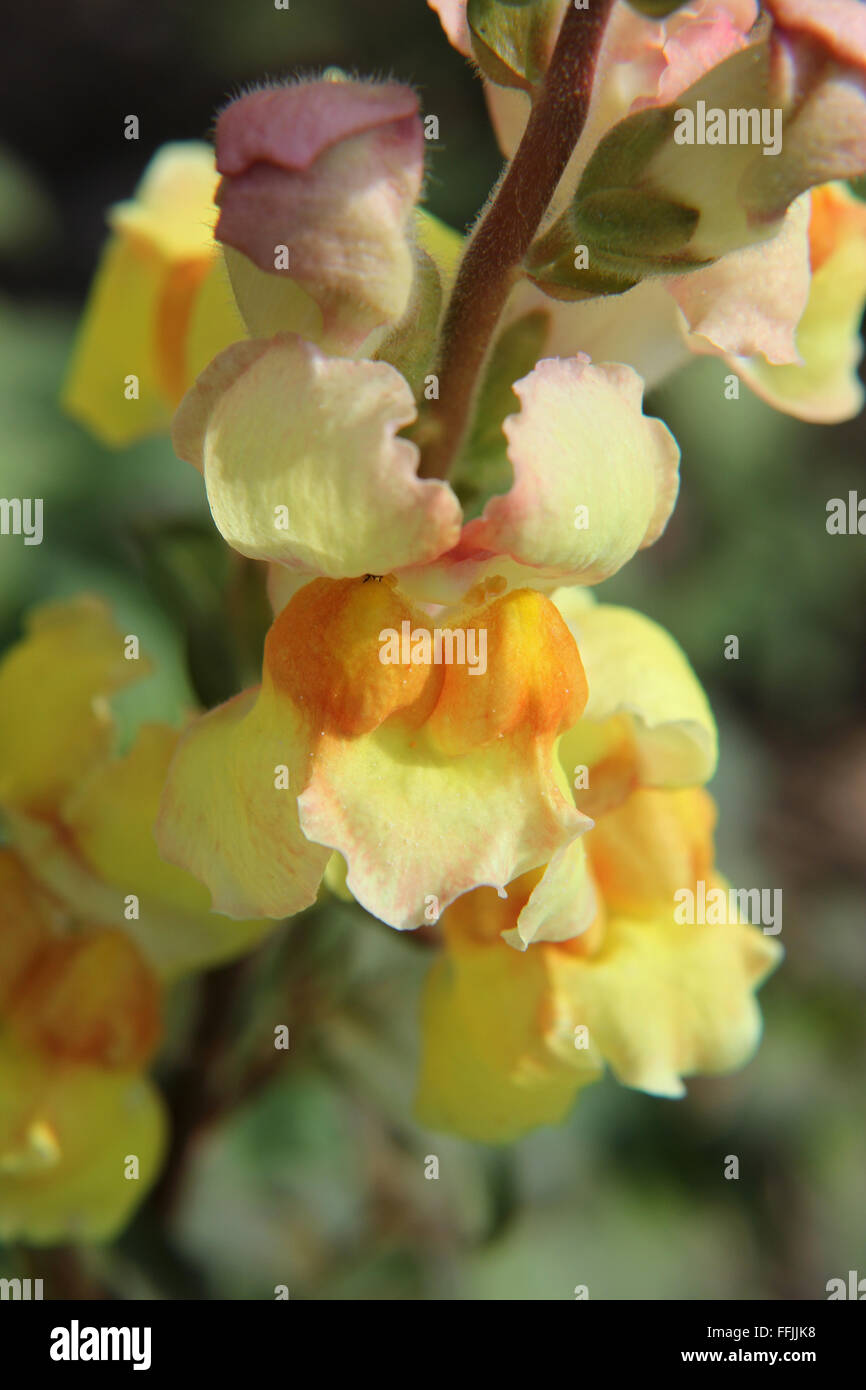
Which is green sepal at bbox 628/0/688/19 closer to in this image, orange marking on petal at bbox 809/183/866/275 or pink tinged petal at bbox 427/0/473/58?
pink tinged petal at bbox 427/0/473/58

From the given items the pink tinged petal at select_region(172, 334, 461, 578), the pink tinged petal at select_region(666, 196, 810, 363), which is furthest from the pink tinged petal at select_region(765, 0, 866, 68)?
the pink tinged petal at select_region(172, 334, 461, 578)

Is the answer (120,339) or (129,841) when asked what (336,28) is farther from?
(129,841)

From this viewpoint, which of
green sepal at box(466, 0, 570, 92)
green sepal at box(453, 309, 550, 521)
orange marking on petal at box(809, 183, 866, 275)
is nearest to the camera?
green sepal at box(466, 0, 570, 92)

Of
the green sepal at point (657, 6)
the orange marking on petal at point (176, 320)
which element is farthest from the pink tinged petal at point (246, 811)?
the orange marking on petal at point (176, 320)

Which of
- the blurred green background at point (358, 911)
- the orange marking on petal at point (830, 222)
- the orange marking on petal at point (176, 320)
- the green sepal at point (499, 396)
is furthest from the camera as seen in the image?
the blurred green background at point (358, 911)

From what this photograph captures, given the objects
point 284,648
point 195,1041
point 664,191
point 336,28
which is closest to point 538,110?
point 664,191

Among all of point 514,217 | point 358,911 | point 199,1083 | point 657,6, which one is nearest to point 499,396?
point 514,217

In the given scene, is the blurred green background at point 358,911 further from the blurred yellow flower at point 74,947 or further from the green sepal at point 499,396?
the green sepal at point 499,396
